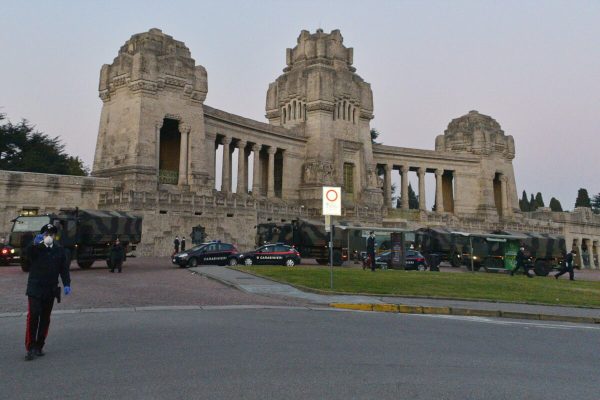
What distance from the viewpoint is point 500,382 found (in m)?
6.96

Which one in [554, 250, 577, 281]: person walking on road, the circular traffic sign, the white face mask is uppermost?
the circular traffic sign

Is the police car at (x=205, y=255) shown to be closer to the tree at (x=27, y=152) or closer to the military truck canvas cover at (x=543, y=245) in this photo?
the military truck canvas cover at (x=543, y=245)

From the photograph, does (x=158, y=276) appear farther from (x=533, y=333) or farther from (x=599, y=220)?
(x=599, y=220)

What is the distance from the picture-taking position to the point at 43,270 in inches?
342

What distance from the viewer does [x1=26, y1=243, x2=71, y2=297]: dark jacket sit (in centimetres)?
847

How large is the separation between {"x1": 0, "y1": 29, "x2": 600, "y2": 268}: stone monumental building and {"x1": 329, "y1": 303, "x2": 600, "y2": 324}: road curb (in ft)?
85.4

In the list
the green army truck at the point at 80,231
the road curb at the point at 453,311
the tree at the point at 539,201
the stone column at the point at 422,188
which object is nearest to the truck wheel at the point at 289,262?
the green army truck at the point at 80,231

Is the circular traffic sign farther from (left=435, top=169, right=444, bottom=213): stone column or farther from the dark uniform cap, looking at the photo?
(left=435, top=169, right=444, bottom=213): stone column

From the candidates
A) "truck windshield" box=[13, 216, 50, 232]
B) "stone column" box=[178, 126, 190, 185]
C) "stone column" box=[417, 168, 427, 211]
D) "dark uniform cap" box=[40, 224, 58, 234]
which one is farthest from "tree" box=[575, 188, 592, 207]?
"dark uniform cap" box=[40, 224, 58, 234]

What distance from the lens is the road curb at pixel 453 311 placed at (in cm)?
1527

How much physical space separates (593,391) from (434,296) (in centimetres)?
1135

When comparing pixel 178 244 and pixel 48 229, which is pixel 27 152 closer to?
pixel 178 244

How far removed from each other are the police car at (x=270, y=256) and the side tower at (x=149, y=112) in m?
15.4

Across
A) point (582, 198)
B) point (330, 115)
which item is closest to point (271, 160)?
point (330, 115)
